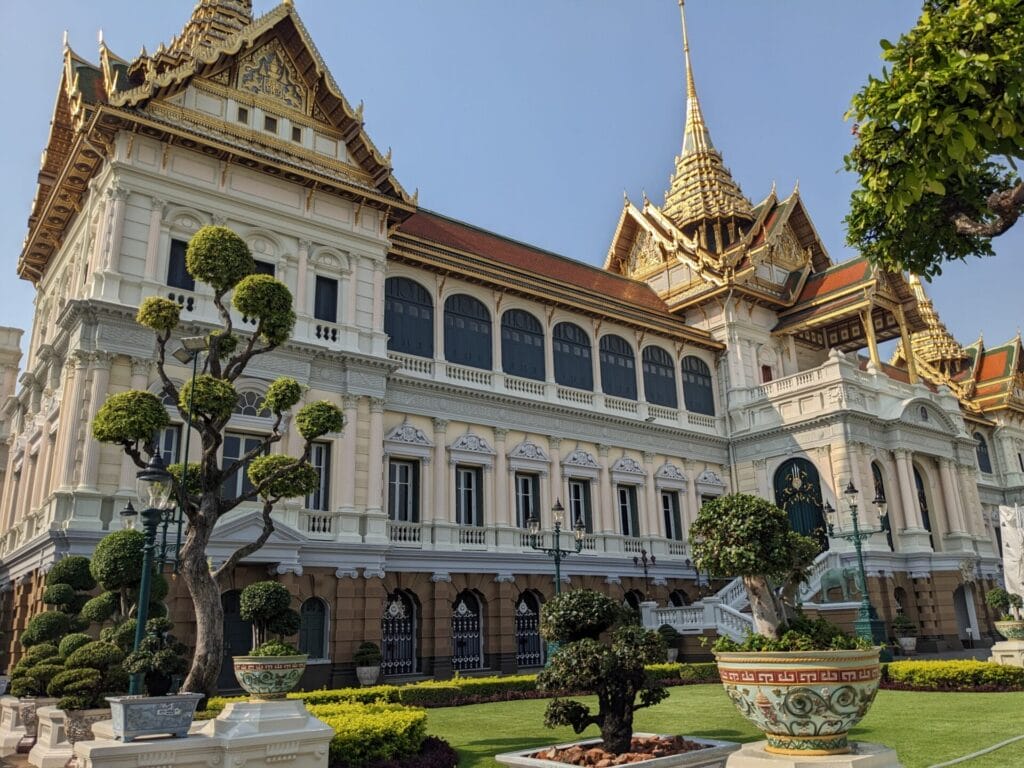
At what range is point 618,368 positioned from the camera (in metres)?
30.4

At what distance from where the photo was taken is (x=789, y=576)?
26.5 feet

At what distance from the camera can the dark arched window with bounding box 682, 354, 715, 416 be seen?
32188 mm

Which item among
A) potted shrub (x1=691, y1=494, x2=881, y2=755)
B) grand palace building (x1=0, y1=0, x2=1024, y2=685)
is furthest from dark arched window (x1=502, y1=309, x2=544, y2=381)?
potted shrub (x1=691, y1=494, x2=881, y2=755)

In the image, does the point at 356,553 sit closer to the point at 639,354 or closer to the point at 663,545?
the point at 663,545

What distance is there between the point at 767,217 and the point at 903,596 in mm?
17170

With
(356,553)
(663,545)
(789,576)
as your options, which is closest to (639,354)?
(663,545)

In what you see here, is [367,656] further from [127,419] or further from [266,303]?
[266,303]

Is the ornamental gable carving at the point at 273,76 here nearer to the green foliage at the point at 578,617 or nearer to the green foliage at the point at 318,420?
the green foliage at the point at 318,420

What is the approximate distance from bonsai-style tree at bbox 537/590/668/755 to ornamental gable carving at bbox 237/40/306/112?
1952 centimetres

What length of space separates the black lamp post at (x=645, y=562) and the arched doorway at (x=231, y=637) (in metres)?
13.0

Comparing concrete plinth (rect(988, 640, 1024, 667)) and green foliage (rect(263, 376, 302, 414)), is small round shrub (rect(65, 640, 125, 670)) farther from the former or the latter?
concrete plinth (rect(988, 640, 1024, 667))

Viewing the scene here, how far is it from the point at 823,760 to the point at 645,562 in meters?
21.6

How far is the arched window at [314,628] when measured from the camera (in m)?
19.8

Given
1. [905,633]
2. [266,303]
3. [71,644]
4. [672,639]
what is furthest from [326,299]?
[905,633]
